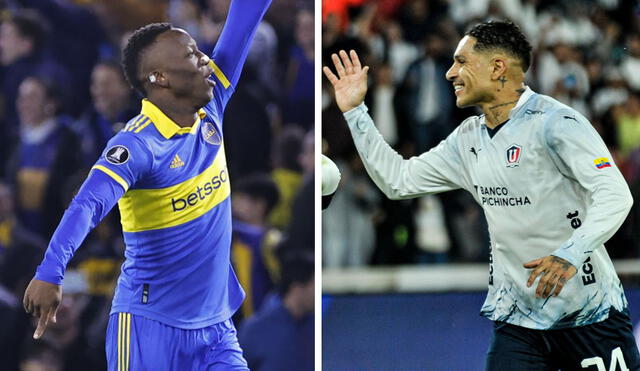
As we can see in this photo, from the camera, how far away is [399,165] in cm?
429

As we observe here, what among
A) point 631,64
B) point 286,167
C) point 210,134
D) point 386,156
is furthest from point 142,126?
point 631,64

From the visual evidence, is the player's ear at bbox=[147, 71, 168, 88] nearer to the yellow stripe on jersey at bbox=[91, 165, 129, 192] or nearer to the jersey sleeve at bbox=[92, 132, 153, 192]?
the jersey sleeve at bbox=[92, 132, 153, 192]

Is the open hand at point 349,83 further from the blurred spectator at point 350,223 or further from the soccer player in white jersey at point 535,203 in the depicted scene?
the blurred spectator at point 350,223

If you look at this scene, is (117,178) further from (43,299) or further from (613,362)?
(613,362)

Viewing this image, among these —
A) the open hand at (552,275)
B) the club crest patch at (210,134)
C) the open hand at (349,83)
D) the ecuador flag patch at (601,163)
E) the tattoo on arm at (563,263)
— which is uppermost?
the open hand at (349,83)

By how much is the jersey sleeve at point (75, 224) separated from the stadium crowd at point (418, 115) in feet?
8.55

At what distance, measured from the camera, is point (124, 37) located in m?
4.08

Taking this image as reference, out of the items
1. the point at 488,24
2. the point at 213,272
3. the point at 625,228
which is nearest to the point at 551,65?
the point at 625,228

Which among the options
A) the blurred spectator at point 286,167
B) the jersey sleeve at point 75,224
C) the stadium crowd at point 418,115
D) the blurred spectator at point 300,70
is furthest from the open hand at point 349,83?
the stadium crowd at point 418,115

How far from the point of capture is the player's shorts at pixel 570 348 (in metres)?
3.81

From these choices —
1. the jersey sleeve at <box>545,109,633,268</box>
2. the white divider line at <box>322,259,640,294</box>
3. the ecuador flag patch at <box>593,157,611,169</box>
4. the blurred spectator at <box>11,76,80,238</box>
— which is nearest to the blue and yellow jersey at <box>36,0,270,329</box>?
the blurred spectator at <box>11,76,80,238</box>

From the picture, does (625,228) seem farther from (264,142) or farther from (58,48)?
(58,48)

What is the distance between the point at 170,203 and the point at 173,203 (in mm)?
11

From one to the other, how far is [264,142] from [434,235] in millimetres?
2832
